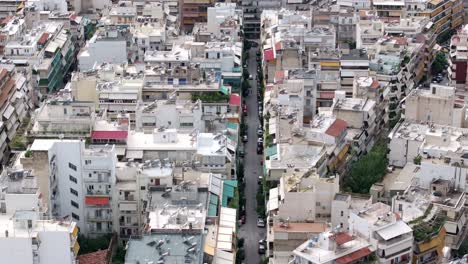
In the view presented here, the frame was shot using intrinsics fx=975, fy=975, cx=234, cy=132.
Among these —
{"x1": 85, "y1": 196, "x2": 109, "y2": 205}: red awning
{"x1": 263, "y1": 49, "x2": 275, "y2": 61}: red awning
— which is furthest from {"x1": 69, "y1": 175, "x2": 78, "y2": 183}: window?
{"x1": 263, "y1": 49, "x2": 275, "y2": 61}: red awning

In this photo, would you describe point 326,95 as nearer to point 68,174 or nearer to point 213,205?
point 213,205

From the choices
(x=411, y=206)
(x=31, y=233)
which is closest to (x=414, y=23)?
(x=411, y=206)

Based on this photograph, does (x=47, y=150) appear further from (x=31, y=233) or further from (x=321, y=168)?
(x=321, y=168)

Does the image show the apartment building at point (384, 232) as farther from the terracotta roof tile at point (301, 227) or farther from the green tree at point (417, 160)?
the green tree at point (417, 160)

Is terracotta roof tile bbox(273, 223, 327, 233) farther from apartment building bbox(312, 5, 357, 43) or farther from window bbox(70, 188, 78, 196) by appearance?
apartment building bbox(312, 5, 357, 43)

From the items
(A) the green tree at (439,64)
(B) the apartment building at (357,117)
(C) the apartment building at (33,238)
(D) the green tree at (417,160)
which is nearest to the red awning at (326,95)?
(B) the apartment building at (357,117)

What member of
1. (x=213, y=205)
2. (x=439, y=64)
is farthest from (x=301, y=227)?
(x=439, y=64)
